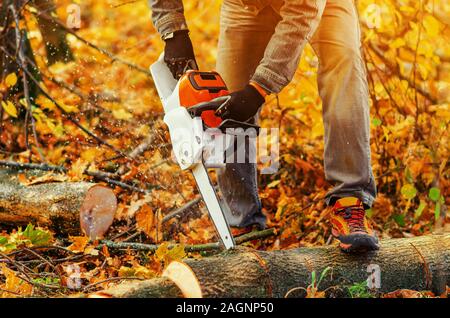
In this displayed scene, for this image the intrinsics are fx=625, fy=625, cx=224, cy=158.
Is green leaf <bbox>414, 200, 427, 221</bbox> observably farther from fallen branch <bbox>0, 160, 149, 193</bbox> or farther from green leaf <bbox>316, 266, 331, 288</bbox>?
fallen branch <bbox>0, 160, 149, 193</bbox>

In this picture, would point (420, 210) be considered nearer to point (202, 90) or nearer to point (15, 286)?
point (202, 90)

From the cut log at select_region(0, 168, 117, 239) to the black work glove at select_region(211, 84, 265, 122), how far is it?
114 centimetres

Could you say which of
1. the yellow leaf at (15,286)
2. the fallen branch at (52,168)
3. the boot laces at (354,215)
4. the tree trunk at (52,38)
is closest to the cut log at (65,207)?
the fallen branch at (52,168)

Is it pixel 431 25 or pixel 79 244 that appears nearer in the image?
pixel 79 244

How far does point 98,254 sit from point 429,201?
204 cm

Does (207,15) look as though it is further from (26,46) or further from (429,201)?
(429,201)

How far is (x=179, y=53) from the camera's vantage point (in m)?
2.83

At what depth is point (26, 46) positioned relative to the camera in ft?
15.3

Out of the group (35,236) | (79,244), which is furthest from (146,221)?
(35,236)

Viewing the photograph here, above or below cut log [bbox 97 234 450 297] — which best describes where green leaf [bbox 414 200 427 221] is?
above

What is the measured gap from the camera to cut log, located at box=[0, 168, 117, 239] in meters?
3.32

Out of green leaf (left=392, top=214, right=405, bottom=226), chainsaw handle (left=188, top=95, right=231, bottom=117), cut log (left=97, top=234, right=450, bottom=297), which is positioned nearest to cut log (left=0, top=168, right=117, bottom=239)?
chainsaw handle (left=188, top=95, right=231, bottom=117)

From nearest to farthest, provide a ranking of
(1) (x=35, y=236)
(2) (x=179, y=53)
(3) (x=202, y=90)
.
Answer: (3) (x=202, y=90) → (2) (x=179, y=53) → (1) (x=35, y=236)

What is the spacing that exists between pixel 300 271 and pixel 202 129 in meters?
0.68
